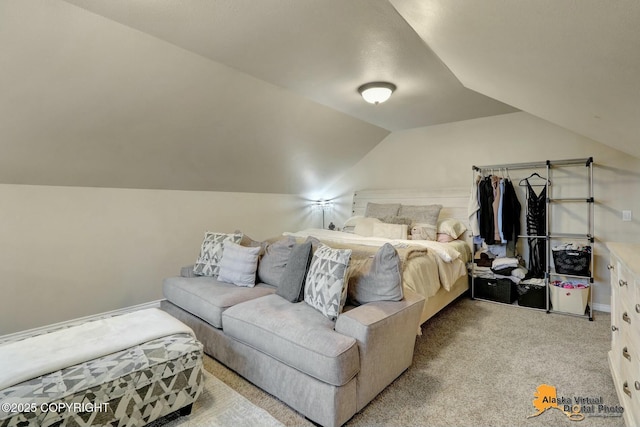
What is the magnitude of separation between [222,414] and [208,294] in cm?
95

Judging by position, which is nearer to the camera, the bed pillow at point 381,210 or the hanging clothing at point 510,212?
the hanging clothing at point 510,212

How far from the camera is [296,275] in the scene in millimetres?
2418

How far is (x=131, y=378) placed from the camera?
62.3 inches

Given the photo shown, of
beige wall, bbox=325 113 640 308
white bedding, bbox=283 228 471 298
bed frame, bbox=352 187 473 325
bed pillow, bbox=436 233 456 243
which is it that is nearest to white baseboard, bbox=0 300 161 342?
white bedding, bbox=283 228 471 298

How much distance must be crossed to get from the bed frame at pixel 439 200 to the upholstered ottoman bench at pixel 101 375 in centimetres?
238

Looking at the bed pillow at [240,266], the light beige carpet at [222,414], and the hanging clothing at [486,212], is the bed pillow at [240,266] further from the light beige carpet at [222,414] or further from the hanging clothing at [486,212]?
the hanging clothing at [486,212]

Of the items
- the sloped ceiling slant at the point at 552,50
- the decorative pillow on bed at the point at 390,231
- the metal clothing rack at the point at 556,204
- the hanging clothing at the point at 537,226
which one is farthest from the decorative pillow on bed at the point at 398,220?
the sloped ceiling slant at the point at 552,50

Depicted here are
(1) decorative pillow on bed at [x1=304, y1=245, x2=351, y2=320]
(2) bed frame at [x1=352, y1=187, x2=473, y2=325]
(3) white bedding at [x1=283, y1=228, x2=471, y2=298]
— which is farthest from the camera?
(2) bed frame at [x1=352, y1=187, x2=473, y2=325]

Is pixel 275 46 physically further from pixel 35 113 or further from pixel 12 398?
pixel 12 398

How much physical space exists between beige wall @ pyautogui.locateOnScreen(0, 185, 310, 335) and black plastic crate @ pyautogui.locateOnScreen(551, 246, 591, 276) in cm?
417

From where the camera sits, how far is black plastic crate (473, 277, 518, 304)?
145 inches

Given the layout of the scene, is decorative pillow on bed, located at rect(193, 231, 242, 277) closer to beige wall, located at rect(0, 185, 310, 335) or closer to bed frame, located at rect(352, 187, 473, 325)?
beige wall, located at rect(0, 185, 310, 335)

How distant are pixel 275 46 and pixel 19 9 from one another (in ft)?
5.02

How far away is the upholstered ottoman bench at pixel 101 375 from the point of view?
4.52ft
